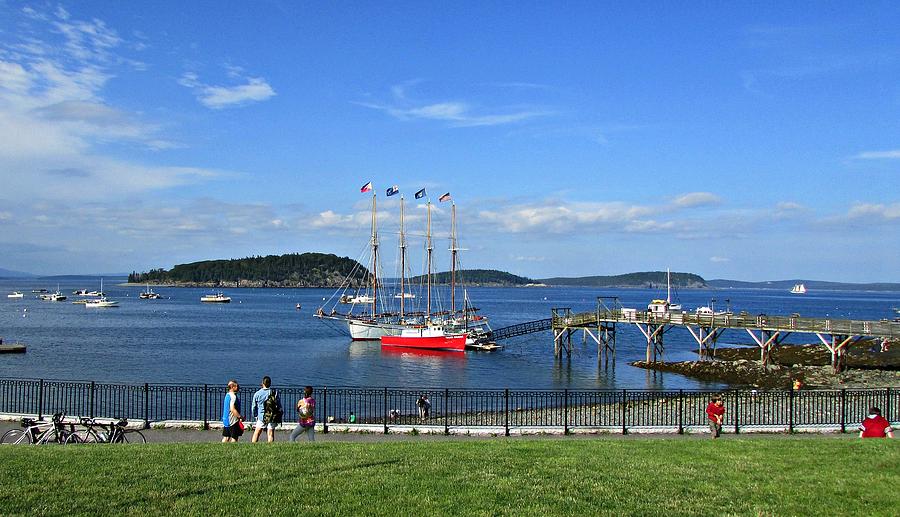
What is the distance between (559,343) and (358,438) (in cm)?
4864

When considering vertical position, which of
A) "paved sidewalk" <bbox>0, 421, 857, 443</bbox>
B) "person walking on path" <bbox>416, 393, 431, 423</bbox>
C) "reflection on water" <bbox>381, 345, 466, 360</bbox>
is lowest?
"reflection on water" <bbox>381, 345, 466, 360</bbox>

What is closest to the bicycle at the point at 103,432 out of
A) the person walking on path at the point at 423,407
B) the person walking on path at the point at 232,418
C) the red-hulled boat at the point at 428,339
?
the person walking on path at the point at 232,418

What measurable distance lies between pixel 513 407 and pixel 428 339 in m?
34.8

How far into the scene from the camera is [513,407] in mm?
37375

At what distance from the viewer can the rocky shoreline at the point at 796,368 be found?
4284 cm

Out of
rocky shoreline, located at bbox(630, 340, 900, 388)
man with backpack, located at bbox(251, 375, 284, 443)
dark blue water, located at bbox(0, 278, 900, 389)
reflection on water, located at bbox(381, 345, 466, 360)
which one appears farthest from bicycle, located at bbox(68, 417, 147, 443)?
reflection on water, located at bbox(381, 345, 466, 360)

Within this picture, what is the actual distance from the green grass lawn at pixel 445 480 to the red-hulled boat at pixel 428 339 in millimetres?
56440

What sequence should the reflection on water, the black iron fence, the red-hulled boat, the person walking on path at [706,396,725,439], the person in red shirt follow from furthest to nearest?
1. the red-hulled boat
2. the reflection on water
3. the black iron fence
4. the person walking on path at [706,396,725,439]
5. the person in red shirt

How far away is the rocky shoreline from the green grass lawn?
31440 millimetres

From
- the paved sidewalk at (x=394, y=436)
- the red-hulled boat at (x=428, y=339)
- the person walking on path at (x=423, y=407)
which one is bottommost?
the red-hulled boat at (x=428, y=339)

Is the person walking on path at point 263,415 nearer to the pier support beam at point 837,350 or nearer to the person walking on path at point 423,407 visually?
the person walking on path at point 423,407

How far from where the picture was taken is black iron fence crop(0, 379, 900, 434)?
21.6 meters

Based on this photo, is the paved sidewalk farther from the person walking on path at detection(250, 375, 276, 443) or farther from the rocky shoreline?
the rocky shoreline

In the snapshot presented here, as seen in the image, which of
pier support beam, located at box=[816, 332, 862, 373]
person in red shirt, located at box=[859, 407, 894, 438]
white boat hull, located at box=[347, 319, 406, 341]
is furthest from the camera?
white boat hull, located at box=[347, 319, 406, 341]
